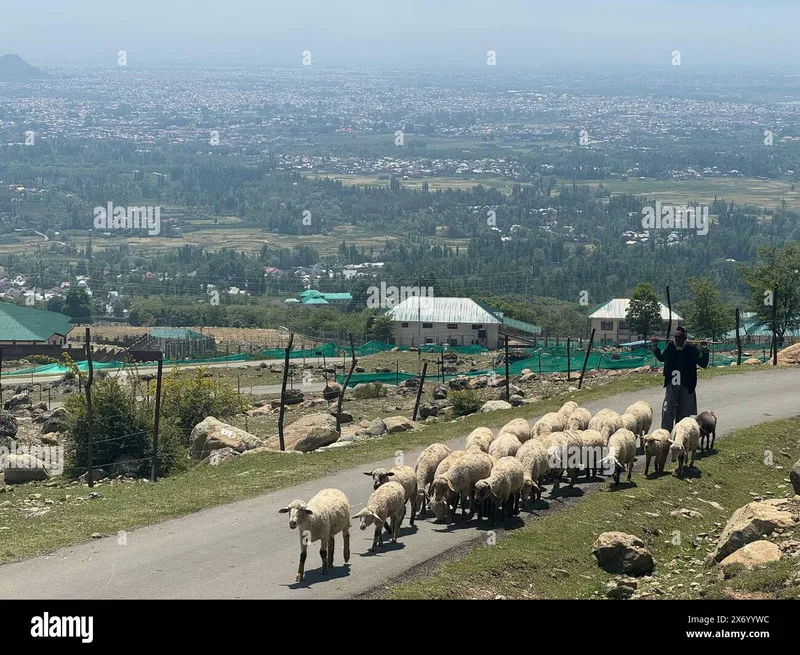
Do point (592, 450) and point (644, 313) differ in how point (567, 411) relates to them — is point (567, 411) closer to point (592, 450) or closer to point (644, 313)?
point (592, 450)

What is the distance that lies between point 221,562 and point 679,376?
11.6m

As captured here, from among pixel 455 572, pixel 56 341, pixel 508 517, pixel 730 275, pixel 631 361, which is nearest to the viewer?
pixel 455 572

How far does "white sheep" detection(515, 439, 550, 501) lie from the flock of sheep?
16mm

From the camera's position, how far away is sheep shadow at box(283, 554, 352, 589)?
15.5 meters

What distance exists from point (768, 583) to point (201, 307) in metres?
112

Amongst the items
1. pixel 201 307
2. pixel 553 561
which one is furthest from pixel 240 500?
pixel 201 307

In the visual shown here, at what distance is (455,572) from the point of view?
16250 mm

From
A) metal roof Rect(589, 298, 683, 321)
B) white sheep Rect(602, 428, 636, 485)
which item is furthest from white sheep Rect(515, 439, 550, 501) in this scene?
metal roof Rect(589, 298, 683, 321)

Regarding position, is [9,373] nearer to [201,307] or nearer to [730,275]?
[201,307]

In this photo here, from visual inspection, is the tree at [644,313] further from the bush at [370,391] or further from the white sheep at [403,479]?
the white sheep at [403,479]

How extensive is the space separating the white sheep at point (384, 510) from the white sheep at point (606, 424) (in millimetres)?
6479

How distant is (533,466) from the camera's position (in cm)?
2045

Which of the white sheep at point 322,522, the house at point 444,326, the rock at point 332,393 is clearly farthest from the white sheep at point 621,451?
the house at point 444,326

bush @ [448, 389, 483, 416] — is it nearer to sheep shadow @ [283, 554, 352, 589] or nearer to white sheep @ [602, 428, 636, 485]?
white sheep @ [602, 428, 636, 485]
